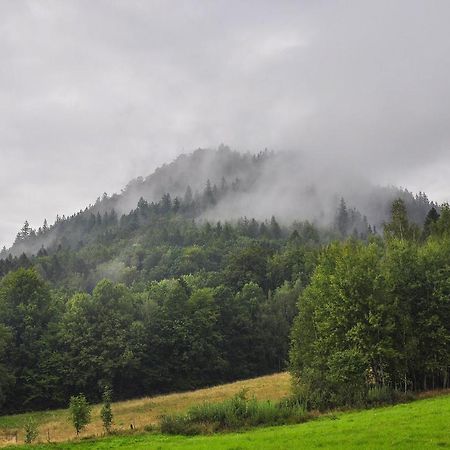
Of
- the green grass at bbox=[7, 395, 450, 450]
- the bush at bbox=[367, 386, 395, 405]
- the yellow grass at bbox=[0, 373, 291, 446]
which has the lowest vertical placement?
the yellow grass at bbox=[0, 373, 291, 446]

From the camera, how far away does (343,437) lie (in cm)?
2786

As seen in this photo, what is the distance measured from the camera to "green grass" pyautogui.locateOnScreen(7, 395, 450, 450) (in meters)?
25.6

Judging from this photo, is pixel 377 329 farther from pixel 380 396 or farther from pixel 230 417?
pixel 230 417

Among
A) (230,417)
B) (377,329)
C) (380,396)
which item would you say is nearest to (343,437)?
(230,417)

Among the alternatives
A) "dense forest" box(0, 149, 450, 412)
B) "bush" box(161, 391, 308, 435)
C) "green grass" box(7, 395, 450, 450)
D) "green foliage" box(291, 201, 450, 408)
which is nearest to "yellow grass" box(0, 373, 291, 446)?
"dense forest" box(0, 149, 450, 412)

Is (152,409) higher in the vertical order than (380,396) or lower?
lower

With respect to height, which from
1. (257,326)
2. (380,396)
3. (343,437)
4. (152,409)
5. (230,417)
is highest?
(257,326)

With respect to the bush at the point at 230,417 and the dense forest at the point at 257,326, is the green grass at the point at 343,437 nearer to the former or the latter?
the bush at the point at 230,417

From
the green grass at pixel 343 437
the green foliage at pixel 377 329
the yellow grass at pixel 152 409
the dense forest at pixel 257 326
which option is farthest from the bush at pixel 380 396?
the yellow grass at pixel 152 409

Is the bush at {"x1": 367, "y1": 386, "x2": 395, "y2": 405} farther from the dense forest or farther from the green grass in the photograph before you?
the green grass

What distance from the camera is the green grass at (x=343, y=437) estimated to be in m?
25.6

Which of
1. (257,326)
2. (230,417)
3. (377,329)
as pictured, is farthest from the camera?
(257,326)

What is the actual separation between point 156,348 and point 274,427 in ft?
212

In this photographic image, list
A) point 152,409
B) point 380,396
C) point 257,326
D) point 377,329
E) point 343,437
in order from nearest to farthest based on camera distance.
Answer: point 343,437 → point 380,396 → point 377,329 → point 152,409 → point 257,326
